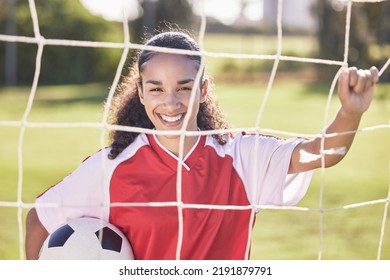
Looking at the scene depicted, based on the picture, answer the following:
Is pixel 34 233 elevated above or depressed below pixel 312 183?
above

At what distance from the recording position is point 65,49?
16.3m

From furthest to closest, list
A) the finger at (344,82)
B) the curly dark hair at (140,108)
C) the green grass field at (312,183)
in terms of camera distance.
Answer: the green grass field at (312,183) < the curly dark hair at (140,108) < the finger at (344,82)

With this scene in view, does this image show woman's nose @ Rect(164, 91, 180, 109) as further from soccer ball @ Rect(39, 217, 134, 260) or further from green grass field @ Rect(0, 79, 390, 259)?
green grass field @ Rect(0, 79, 390, 259)

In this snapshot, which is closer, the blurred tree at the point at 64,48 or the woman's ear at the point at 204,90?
the woman's ear at the point at 204,90

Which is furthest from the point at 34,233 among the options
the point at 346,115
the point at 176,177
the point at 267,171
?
the point at 346,115

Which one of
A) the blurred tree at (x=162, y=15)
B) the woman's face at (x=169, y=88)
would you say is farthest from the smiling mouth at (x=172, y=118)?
the blurred tree at (x=162, y=15)

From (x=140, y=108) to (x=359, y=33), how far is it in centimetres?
1502

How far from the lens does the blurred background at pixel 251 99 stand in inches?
145

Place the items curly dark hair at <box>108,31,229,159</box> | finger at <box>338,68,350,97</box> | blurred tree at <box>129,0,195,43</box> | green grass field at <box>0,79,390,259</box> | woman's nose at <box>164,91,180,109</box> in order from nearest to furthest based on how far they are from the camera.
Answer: finger at <box>338,68,350,97</box> < woman's nose at <box>164,91,180,109</box> < curly dark hair at <box>108,31,229,159</box> < green grass field at <box>0,79,390,259</box> < blurred tree at <box>129,0,195,43</box>

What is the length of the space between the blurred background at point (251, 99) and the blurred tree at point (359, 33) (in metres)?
0.03

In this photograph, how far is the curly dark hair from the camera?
2.05 meters

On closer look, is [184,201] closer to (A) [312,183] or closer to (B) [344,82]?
(B) [344,82]

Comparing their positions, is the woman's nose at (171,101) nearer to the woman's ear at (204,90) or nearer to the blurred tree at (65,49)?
the woman's ear at (204,90)

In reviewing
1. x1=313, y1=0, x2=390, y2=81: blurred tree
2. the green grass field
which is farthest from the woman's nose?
x1=313, y1=0, x2=390, y2=81: blurred tree
